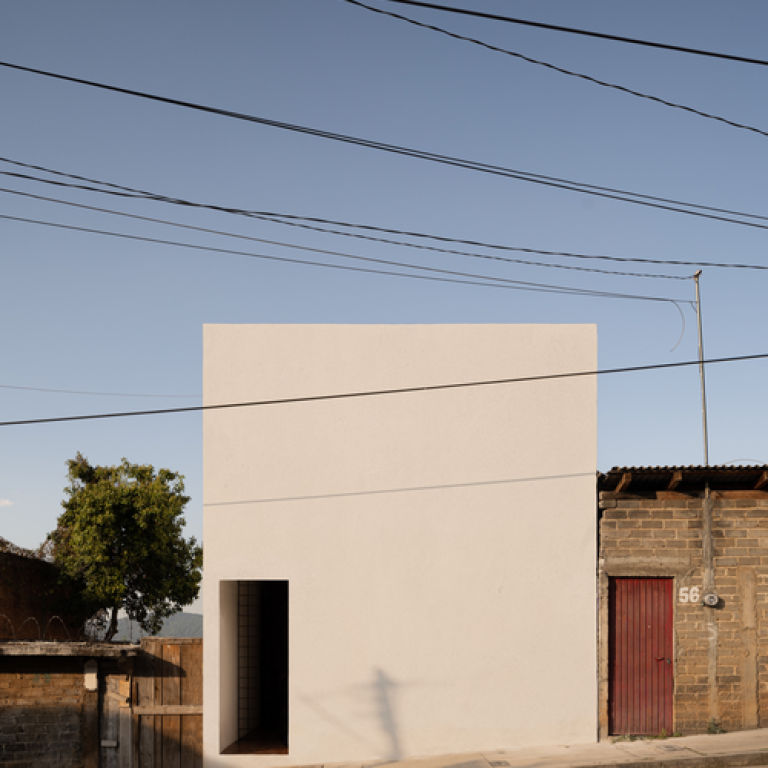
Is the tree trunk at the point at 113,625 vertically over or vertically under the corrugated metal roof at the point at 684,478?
under

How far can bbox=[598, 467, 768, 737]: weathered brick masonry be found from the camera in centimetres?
957

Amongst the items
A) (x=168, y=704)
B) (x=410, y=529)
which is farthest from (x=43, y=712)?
(x=410, y=529)

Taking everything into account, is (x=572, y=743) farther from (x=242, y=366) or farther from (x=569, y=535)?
(x=242, y=366)

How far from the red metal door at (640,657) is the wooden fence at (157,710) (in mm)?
5807

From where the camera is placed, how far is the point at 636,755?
879 cm

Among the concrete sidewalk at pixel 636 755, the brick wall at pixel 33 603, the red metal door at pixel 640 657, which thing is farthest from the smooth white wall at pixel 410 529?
the brick wall at pixel 33 603

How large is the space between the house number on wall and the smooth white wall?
129 centimetres

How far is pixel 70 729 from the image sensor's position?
9758mm

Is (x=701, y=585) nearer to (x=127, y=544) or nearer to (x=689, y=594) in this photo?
(x=689, y=594)

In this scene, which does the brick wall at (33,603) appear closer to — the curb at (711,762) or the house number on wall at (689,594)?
the curb at (711,762)

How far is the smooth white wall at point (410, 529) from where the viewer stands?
950 cm

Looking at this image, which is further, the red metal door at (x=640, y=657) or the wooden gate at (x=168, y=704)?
the wooden gate at (x=168, y=704)

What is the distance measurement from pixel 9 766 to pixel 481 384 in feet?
27.4

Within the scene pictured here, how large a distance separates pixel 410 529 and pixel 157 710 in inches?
172
